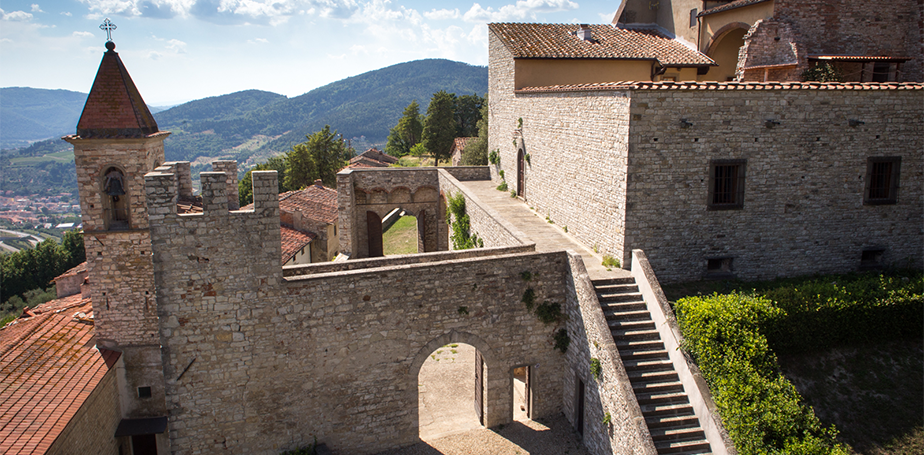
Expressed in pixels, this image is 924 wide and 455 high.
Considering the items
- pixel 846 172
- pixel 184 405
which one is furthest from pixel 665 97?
pixel 184 405

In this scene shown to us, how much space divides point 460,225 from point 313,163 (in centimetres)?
3194

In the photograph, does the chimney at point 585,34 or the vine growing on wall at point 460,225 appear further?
the chimney at point 585,34

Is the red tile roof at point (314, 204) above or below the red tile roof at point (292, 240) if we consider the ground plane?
above

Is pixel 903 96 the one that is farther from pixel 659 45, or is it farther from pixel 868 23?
pixel 659 45

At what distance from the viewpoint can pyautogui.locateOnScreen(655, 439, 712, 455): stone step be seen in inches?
389

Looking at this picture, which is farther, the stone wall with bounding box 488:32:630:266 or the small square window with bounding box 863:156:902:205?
the small square window with bounding box 863:156:902:205

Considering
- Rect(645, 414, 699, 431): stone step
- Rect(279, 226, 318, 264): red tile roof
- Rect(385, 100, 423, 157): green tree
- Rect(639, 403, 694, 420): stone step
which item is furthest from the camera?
Rect(385, 100, 423, 157): green tree

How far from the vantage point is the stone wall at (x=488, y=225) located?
46.6 ft

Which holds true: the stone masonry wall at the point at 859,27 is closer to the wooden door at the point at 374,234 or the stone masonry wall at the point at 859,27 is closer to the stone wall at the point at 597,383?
the stone wall at the point at 597,383

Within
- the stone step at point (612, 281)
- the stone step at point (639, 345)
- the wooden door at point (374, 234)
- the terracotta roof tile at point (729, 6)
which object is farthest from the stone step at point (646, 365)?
the wooden door at point (374, 234)

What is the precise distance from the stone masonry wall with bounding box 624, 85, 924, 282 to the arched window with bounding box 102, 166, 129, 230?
13.1 metres

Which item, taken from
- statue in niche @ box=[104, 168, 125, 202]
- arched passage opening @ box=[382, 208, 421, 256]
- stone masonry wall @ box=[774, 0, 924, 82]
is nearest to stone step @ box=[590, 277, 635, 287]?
stone masonry wall @ box=[774, 0, 924, 82]

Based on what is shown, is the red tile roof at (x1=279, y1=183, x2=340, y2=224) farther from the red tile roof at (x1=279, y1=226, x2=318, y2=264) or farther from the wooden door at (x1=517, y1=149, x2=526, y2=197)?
the wooden door at (x1=517, y1=149, x2=526, y2=197)

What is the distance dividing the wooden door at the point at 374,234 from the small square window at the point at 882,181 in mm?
18476
